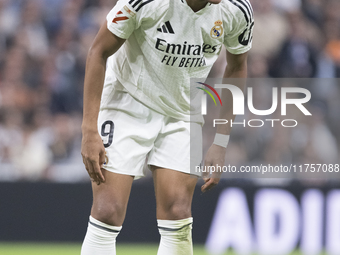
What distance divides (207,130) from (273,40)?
1.61 metres

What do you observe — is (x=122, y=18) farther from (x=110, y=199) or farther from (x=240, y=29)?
(x=110, y=199)

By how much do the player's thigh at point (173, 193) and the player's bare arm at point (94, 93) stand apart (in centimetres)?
34

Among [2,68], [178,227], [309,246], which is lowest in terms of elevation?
[309,246]

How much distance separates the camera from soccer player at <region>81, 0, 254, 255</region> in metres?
2.51

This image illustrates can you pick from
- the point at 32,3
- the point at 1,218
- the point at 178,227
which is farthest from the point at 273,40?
the point at 178,227

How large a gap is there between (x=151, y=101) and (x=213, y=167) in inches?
19.9

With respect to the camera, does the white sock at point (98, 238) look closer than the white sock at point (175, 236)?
Yes

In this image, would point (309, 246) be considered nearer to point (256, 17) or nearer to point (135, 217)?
point (135, 217)

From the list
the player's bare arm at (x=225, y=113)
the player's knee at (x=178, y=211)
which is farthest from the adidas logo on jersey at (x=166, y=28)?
the player's knee at (x=178, y=211)

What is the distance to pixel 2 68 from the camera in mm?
5965

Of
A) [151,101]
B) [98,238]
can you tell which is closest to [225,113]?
[151,101]

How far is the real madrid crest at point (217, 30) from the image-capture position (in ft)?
8.67

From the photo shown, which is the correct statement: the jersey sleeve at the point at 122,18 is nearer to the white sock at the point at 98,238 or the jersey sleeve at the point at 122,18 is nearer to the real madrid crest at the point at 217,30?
the real madrid crest at the point at 217,30

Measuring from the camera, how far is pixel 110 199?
2527 millimetres
